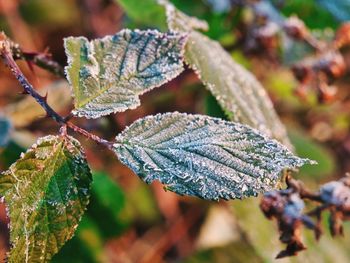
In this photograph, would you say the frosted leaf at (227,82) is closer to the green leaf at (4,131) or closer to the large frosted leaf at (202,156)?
the large frosted leaf at (202,156)

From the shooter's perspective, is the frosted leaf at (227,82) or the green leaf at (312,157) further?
the green leaf at (312,157)

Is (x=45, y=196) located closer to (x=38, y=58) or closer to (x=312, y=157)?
(x=38, y=58)

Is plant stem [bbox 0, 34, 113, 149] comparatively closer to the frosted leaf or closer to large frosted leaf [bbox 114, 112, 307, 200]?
large frosted leaf [bbox 114, 112, 307, 200]

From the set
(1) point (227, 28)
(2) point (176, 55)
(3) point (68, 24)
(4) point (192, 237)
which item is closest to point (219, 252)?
(4) point (192, 237)

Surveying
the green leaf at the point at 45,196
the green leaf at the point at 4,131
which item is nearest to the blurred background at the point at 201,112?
the green leaf at the point at 4,131

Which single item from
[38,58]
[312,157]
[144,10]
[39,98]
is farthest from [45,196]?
[312,157]

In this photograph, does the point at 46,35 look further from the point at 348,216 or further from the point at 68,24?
the point at 348,216

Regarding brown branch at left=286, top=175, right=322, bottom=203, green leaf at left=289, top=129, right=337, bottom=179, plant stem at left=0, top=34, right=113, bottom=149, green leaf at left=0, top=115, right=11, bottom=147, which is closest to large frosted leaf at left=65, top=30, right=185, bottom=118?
plant stem at left=0, top=34, right=113, bottom=149
